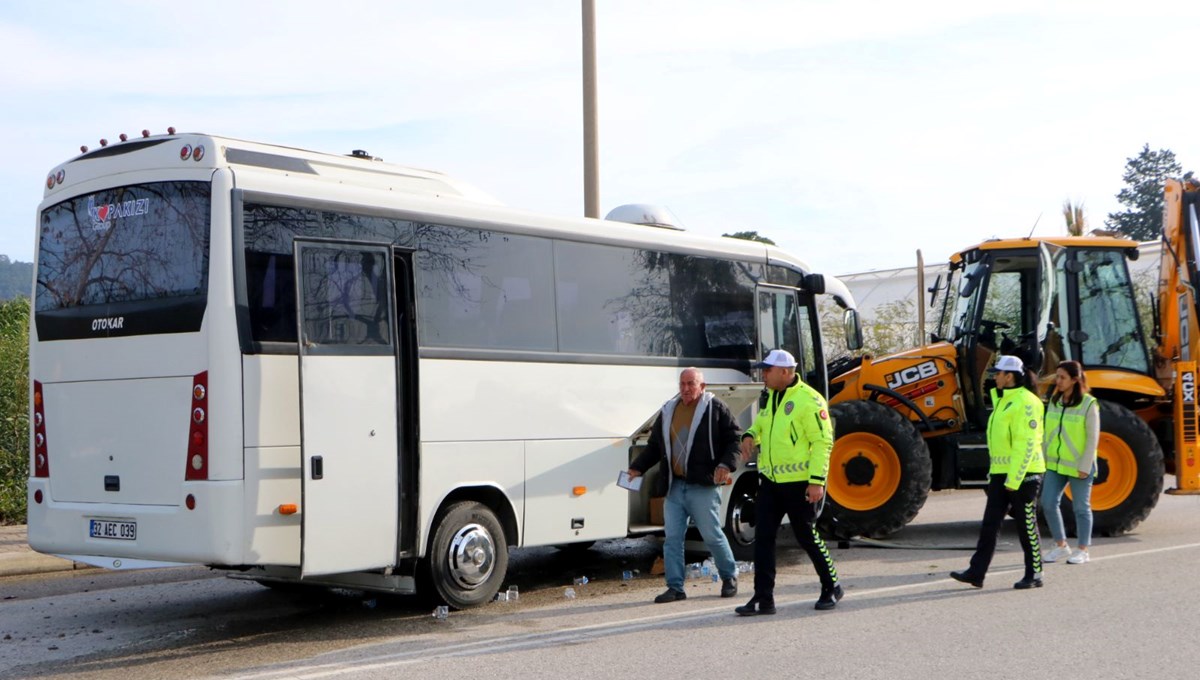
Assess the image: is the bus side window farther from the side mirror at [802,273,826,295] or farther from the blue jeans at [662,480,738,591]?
the side mirror at [802,273,826,295]

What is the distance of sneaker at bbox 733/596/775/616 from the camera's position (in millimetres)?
8992

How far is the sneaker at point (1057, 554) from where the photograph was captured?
11.5 meters

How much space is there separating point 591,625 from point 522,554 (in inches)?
174

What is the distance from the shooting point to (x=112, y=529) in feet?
27.9

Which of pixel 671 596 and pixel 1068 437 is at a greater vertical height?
pixel 1068 437

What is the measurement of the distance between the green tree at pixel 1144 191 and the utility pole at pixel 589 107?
45145 mm

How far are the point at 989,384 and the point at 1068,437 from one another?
7.57 feet

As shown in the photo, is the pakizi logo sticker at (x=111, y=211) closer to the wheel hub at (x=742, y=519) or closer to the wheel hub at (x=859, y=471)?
the wheel hub at (x=742, y=519)

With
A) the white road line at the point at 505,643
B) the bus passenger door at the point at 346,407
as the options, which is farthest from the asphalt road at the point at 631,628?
the bus passenger door at the point at 346,407

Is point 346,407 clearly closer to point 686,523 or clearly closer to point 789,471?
point 686,523

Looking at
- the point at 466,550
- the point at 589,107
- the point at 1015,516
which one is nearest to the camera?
the point at 466,550

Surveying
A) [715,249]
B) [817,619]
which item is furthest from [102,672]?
[715,249]

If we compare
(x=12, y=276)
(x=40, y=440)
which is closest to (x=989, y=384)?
(x=40, y=440)

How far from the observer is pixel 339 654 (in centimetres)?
798
